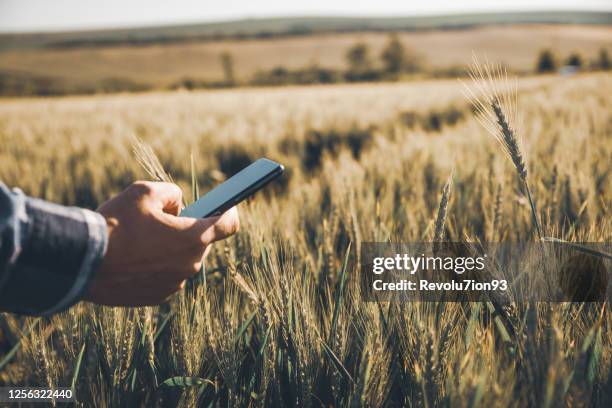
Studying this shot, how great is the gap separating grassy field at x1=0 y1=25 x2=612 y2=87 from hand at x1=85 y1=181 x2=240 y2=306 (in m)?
34.9

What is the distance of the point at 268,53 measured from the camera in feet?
143

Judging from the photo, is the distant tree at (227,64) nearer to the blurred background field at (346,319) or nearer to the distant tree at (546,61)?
the distant tree at (546,61)

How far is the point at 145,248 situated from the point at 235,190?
0.68 feet

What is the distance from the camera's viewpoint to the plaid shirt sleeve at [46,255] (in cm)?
75

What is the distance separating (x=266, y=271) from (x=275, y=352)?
0.19 metres

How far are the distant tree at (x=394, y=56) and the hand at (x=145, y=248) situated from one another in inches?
1997

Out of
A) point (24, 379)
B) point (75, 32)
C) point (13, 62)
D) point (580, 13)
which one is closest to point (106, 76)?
point (13, 62)

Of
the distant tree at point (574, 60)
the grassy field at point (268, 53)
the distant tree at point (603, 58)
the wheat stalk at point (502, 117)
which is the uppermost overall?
the grassy field at point (268, 53)

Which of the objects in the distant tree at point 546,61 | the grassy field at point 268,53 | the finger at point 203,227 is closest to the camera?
the finger at point 203,227

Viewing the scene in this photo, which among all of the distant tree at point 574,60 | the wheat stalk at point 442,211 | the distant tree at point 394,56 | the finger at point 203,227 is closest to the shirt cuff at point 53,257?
the finger at point 203,227

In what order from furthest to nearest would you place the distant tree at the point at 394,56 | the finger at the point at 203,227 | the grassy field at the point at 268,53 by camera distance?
1. the distant tree at the point at 394,56
2. the grassy field at the point at 268,53
3. the finger at the point at 203,227

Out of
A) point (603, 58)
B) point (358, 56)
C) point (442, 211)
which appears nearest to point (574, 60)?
point (603, 58)

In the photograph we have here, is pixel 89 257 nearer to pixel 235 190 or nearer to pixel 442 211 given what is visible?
pixel 235 190

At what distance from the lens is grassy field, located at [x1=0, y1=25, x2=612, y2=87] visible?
38.1m
